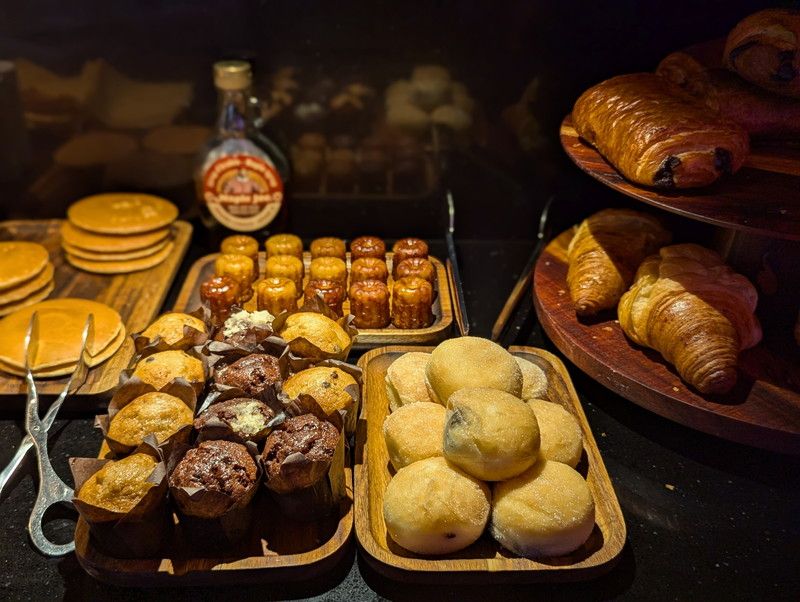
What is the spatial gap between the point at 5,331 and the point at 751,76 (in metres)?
1.76

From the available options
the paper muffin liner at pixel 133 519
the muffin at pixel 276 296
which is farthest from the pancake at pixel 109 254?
the paper muffin liner at pixel 133 519

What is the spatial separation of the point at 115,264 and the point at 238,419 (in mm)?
907

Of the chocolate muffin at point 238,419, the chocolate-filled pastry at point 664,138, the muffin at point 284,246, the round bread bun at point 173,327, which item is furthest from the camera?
the muffin at point 284,246

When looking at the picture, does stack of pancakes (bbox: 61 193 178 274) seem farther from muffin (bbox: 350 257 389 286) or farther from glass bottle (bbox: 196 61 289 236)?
muffin (bbox: 350 257 389 286)

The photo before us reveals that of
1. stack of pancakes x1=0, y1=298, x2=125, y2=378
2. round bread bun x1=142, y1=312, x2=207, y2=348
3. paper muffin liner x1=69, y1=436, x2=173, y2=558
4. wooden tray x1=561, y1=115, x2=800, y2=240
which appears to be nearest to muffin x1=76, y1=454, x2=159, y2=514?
paper muffin liner x1=69, y1=436, x2=173, y2=558

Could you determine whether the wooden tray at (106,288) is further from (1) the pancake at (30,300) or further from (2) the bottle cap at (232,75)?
(2) the bottle cap at (232,75)

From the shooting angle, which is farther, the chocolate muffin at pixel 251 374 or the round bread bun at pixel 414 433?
the chocolate muffin at pixel 251 374

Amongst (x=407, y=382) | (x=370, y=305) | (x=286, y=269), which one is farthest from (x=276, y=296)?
(x=407, y=382)

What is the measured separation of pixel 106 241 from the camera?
1.91 metres

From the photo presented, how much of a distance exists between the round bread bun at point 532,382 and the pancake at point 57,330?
Answer: 96cm

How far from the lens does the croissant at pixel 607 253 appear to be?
62.6 inches

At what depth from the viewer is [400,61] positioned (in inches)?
74.1

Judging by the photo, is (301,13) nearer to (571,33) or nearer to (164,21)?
(164,21)

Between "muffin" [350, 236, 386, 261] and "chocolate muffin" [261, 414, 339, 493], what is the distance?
2.50 ft
